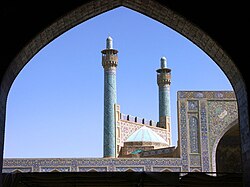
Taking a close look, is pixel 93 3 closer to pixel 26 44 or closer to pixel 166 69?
pixel 26 44

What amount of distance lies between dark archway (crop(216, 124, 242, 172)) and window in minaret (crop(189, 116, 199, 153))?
2.10 meters

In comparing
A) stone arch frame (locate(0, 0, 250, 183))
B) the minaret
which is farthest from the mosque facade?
stone arch frame (locate(0, 0, 250, 183))

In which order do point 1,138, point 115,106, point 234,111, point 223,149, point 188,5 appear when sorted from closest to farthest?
point 1,138, point 188,5, point 234,111, point 223,149, point 115,106

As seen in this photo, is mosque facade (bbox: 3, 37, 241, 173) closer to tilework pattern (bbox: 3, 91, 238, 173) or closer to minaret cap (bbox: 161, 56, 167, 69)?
tilework pattern (bbox: 3, 91, 238, 173)

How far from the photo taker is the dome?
24281 millimetres

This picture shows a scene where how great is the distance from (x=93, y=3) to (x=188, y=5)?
43.3 inches

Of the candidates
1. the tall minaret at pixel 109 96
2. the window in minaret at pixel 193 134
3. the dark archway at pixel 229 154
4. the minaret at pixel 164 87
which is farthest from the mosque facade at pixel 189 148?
the minaret at pixel 164 87

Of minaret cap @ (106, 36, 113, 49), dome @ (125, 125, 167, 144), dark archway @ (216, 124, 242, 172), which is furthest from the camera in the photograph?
dome @ (125, 125, 167, 144)

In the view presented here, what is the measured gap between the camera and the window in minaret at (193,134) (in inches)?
660

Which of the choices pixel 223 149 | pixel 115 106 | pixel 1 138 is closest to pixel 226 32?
pixel 1 138

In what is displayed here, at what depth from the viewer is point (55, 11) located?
5.55 m

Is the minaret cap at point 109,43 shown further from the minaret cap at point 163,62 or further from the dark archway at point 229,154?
the dark archway at point 229,154

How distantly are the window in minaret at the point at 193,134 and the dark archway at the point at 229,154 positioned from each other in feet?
6.89

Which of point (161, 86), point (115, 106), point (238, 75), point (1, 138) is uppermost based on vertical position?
point (161, 86)
